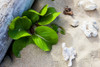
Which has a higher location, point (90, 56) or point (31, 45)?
point (31, 45)

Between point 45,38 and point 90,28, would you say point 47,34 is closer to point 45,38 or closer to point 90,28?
point 45,38

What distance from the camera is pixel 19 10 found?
174 centimetres

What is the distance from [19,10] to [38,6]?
36 cm

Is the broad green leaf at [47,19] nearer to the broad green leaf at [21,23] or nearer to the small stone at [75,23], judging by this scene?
the broad green leaf at [21,23]

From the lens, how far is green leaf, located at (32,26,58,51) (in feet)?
5.41

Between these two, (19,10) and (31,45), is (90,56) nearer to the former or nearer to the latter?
(31,45)

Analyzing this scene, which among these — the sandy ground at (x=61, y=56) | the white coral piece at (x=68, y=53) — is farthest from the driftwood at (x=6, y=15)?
the white coral piece at (x=68, y=53)

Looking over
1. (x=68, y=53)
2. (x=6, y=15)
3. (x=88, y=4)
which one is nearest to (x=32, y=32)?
(x=6, y=15)

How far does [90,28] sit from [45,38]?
58cm

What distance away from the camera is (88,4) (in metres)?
2.01

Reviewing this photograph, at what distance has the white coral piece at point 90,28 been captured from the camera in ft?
5.92

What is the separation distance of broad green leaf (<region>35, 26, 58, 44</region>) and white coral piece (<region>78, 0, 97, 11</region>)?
0.66 metres

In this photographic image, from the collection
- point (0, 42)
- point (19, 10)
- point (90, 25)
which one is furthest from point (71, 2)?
point (0, 42)

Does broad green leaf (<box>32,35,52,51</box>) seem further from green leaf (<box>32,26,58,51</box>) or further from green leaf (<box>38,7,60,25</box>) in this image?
green leaf (<box>38,7,60,25</box>)
